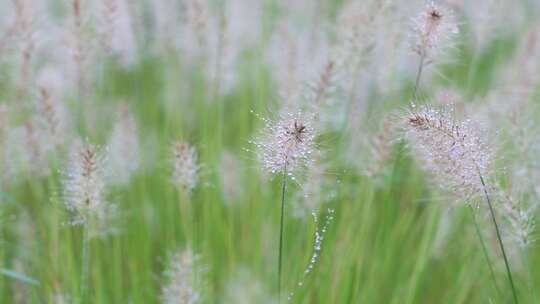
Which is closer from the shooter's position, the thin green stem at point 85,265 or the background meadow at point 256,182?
the thin green stem at point 85,265

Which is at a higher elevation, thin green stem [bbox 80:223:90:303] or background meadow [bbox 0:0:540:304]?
background meadow [bbox 0:0:540:304]

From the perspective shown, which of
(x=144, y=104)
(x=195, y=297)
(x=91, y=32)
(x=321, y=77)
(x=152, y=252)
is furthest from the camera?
(x=144, y=104)

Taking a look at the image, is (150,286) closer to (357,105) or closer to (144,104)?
(357,105)

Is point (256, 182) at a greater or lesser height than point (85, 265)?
greater

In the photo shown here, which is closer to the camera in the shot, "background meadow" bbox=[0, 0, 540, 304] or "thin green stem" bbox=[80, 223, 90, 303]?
"thin green stem" bbox=[80, 223, 90, 303]

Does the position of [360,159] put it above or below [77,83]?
below

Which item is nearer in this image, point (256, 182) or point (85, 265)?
point (85, 265)

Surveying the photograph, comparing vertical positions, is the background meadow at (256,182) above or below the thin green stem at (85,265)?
above

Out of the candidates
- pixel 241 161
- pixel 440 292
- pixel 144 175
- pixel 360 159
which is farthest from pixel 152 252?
pixel 440 292
